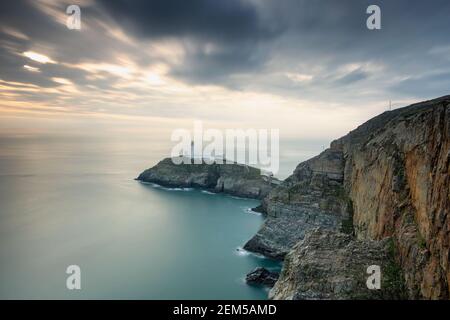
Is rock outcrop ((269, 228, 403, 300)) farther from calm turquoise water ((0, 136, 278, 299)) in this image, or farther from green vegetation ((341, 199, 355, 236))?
green vegetation ((341, 199, 355, 236))

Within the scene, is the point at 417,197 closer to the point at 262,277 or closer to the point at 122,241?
the point at 262,277

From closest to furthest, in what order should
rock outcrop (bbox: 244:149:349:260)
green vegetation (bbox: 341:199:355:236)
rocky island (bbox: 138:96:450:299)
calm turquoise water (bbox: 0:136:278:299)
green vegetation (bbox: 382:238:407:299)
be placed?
1. rocky island (bbox: 138:96:450:299)
2. green vegetation (bbox: 382:238:407:299)
3. calm turquoise water (bbox: 0:136:278:299)
4. green vegetation (bbox: 341:199:355:236)
5. rock outcrop (bbox: 244:149:349:260)

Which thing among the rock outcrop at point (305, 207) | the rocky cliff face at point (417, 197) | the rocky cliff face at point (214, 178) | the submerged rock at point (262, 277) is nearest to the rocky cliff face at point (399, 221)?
the rocky cliff face at point (417, 197)

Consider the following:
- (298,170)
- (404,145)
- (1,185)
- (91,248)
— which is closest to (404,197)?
(404,145)

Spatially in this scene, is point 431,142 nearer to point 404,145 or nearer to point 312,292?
point 404,145

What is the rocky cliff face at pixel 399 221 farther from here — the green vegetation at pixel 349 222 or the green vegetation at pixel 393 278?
the green vegetation at pixel 349 222

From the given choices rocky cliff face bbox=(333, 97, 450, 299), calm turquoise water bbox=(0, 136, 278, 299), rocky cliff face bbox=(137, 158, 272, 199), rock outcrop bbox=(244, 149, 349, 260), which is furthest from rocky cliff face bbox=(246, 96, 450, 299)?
rocky cliff face bbox=(137, 158, 272, 199)
